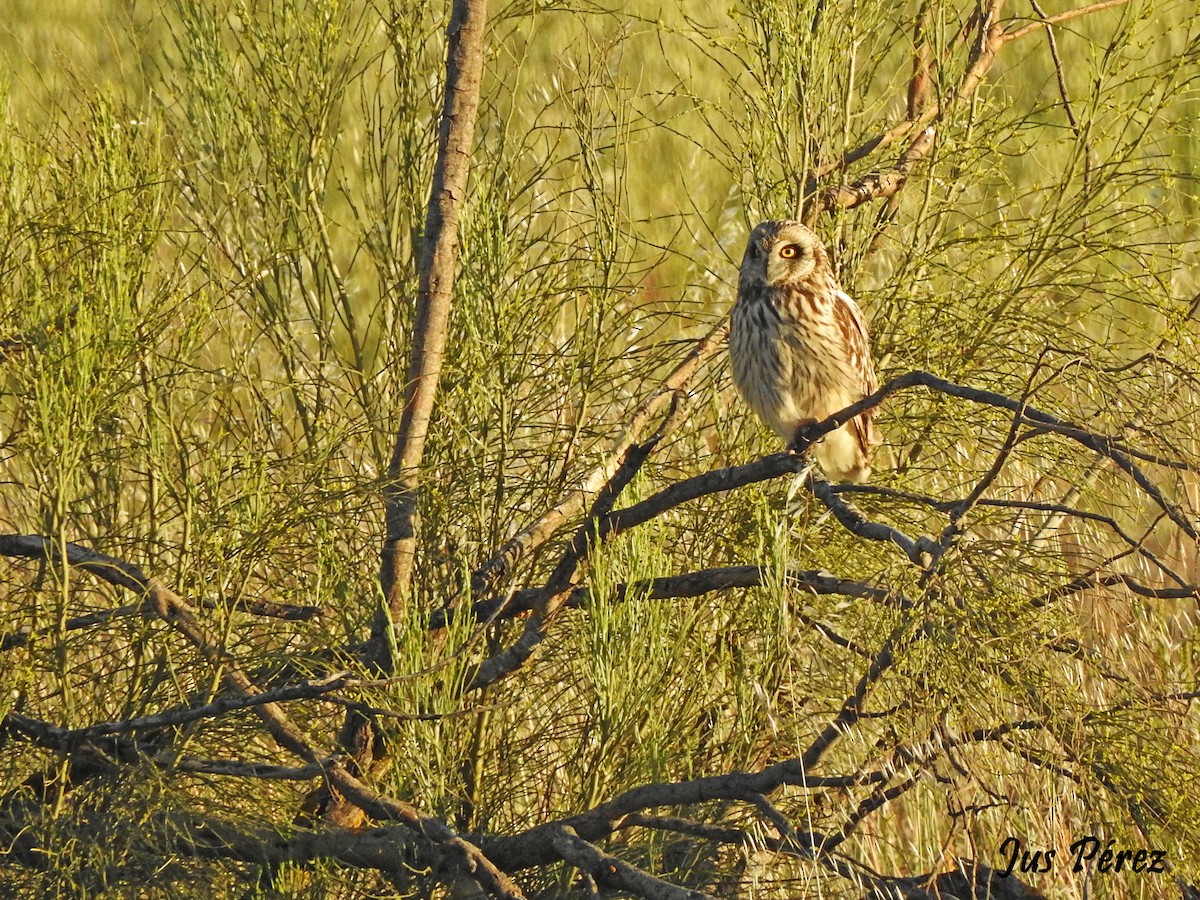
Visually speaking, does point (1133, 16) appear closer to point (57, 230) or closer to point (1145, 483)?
point (1145, 483)

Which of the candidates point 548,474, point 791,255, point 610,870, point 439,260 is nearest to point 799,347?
point 791,255

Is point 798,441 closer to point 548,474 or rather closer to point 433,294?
point 548,474

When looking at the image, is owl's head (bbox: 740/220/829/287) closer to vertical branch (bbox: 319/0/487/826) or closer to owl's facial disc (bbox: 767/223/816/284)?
owl's facial disc (bbox: 767/223/816/284)

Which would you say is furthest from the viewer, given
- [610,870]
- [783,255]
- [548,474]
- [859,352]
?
[783,255]

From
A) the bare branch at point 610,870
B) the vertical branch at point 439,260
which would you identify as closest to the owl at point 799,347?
the vertical branch at point 439,260

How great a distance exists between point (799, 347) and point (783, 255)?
261 mm

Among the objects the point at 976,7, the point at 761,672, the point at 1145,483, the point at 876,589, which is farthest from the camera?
the point at 976,7

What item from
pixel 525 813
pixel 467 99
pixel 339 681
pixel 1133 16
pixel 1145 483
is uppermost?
pixel 1133 16

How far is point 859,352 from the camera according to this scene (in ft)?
10.7

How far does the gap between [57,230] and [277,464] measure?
0.50 metres

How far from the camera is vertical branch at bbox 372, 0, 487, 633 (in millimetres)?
2738

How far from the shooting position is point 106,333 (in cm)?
233

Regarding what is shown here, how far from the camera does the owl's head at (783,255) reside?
10.7 feet

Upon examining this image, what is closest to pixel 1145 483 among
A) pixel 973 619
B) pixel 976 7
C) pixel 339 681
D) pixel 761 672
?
pixel 973 619
